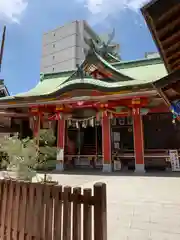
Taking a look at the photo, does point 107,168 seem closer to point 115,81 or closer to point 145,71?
point 115,81

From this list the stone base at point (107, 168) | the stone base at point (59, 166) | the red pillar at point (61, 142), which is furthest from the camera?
the red pillar at point (61, 142)

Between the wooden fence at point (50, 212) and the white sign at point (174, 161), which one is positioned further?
the white sign at point (174, 161)

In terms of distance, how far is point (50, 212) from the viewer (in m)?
2.58

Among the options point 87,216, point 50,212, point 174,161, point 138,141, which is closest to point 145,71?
point 138,141

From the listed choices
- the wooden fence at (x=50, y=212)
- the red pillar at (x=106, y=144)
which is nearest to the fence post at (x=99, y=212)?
the wooden fence at (x=50, y=212)

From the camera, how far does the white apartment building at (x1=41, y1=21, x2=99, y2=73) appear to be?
172 ft

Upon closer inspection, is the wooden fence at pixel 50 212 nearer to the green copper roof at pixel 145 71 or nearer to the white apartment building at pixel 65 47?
the green copper roof at pixel 145 71

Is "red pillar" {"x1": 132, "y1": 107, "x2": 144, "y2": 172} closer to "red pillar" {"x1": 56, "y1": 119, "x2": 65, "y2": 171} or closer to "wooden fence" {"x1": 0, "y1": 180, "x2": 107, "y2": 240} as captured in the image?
"red pillar" {"x1": 56, "y1": 119, "x2": 65, "y2": 171}

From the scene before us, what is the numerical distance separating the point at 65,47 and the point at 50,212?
55723 millimetres

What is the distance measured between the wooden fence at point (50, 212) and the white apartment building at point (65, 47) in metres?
50.1

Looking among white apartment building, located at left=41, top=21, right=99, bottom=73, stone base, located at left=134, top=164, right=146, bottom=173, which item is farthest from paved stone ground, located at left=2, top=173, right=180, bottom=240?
white apartment building, located at left=41, top=21, right=99, bottom=73

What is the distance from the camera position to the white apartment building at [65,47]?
2067 inches

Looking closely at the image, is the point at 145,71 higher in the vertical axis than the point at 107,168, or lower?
higher

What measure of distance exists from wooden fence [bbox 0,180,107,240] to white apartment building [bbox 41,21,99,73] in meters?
50.1
